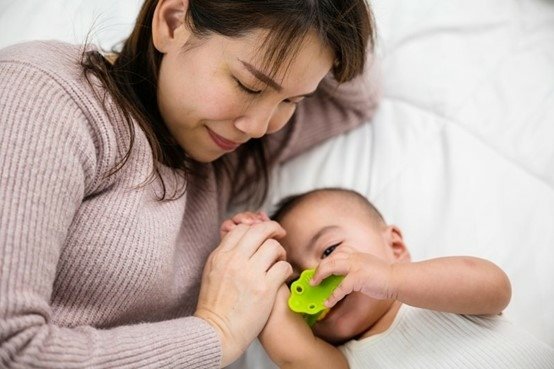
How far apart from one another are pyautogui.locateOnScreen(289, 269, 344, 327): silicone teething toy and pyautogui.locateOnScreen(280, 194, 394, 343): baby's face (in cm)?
6

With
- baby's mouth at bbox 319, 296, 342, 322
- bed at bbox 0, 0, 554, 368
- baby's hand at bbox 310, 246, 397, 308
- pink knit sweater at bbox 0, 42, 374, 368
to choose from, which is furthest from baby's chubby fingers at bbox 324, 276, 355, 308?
bed at bbox 0, 0, 554, 368

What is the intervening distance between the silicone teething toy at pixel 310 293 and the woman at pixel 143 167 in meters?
0.05

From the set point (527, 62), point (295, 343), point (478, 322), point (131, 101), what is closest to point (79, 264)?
point (131, 101)

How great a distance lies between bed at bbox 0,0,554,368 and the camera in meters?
1.44

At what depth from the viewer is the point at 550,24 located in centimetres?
167

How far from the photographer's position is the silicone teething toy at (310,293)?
1160 mm

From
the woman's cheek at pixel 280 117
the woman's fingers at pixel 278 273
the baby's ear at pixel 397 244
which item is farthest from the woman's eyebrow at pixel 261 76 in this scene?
the baby's ear at pixel 397 244

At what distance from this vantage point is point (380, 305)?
1.26 m

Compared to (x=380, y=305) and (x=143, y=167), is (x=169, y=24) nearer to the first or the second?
(x=143, y=167)

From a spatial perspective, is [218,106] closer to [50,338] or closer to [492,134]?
[50,338]

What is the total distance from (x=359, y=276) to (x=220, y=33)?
49 centimetres

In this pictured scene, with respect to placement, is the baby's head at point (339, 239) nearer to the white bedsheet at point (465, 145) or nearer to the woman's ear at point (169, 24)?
the white bedsheet at point (465, 145)

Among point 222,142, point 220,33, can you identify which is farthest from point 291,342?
point 220,33

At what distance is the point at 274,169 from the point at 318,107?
0.20m
